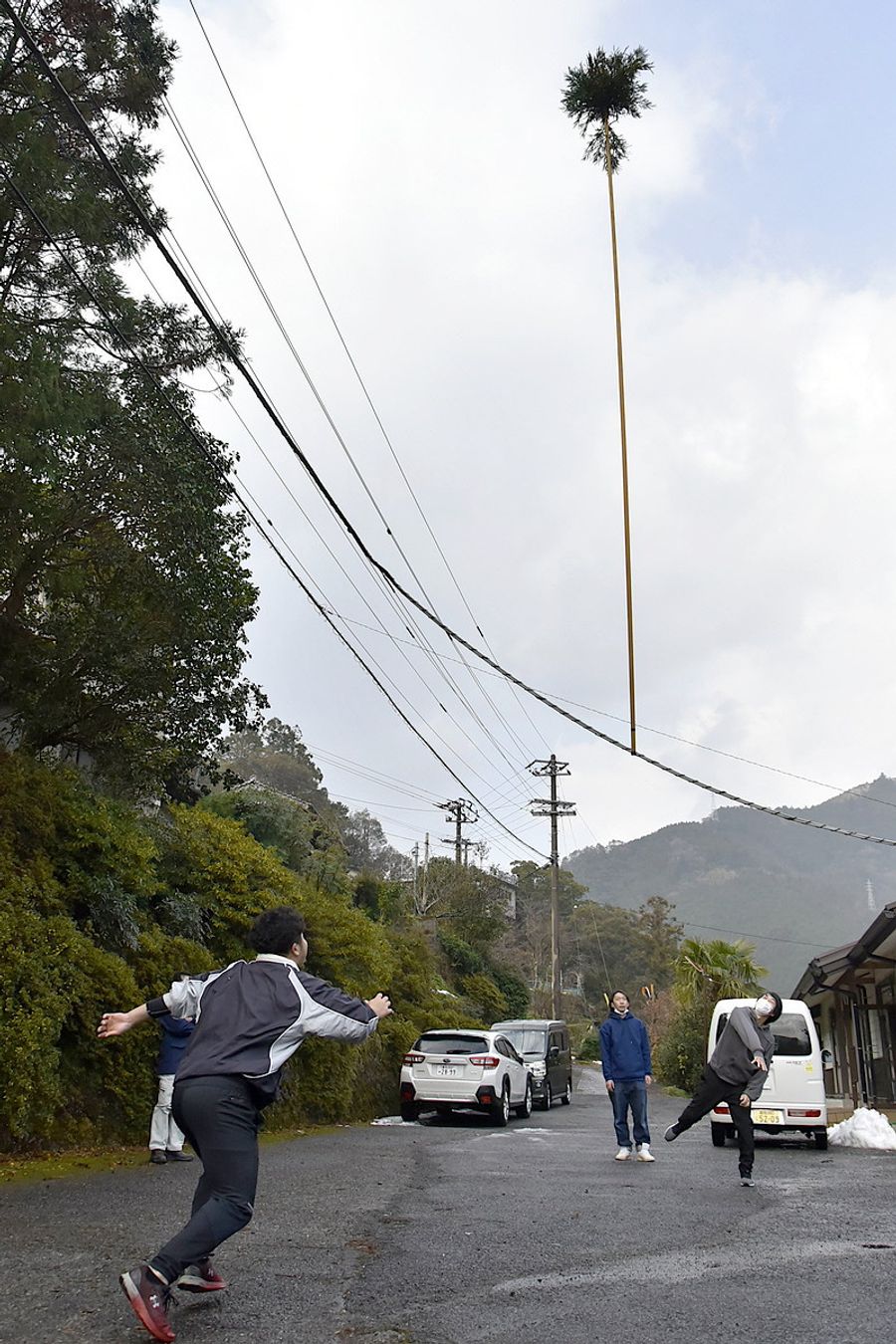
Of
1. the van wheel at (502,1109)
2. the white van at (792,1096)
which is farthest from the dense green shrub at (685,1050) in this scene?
the white van at (792,1096)

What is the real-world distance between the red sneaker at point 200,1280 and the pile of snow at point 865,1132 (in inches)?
493

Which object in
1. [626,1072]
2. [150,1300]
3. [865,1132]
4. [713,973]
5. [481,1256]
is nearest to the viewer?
[150,1300]

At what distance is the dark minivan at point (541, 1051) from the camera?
23453 mm

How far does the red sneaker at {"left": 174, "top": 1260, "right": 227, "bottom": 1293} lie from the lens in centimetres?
462

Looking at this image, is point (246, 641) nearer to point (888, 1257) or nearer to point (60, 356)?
point (60, 356)

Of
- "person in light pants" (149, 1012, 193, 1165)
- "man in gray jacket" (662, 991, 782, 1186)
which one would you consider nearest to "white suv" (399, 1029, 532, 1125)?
"person in light pants" (149, 1012, 193, 1165)

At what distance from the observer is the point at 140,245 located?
43.7ft

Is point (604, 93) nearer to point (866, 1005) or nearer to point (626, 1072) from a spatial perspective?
point (626, 1072)

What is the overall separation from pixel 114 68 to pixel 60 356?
420cm

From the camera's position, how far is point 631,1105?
38.6ft

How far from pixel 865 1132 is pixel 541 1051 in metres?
9.50

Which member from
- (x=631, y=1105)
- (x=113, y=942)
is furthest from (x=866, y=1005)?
(x=113, y=942)

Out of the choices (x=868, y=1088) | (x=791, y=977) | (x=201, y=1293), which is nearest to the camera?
(x=201, y=1293)

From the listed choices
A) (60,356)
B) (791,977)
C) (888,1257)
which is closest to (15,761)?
(60,356)
